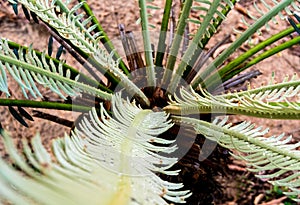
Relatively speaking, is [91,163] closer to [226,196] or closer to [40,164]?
[40,164]

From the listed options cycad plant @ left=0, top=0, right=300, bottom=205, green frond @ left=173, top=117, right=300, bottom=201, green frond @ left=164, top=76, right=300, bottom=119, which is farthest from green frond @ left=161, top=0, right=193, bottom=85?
green frond @ left=173, top=117, right=300, bottom=201

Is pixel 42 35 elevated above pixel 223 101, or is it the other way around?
pixel 42 35

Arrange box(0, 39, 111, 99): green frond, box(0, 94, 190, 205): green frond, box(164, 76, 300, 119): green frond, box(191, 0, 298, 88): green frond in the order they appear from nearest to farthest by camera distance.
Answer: box(0, 94, 190, 205): green frond, box(164, 76, 300, 119): green frond, box(0, 39, 111, 99): green frond, box(191, 0, 298, 88): green frond

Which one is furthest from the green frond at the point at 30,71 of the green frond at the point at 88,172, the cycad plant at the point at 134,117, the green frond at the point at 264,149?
the green frond at the point at 264,149

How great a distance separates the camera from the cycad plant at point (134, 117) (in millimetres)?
560

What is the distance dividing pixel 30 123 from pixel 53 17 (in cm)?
73

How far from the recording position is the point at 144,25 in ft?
4.34

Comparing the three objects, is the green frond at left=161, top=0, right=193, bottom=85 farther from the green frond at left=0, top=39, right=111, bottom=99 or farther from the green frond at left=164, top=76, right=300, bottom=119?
the green frond at left=0, top=39, right=111, bottom=99

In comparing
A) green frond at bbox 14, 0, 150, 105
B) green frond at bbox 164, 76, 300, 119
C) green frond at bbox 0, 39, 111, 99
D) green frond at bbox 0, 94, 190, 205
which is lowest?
green frond at bbox 0, 94, 190, 205

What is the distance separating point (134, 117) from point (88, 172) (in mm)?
431

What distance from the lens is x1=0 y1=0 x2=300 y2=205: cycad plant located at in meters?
0.56

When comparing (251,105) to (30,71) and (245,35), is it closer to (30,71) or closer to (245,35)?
(245,35)

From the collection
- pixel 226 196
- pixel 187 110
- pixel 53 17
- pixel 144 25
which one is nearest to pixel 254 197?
pixel 226 196

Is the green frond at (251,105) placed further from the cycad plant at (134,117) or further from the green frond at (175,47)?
the green frond at (175,47)
